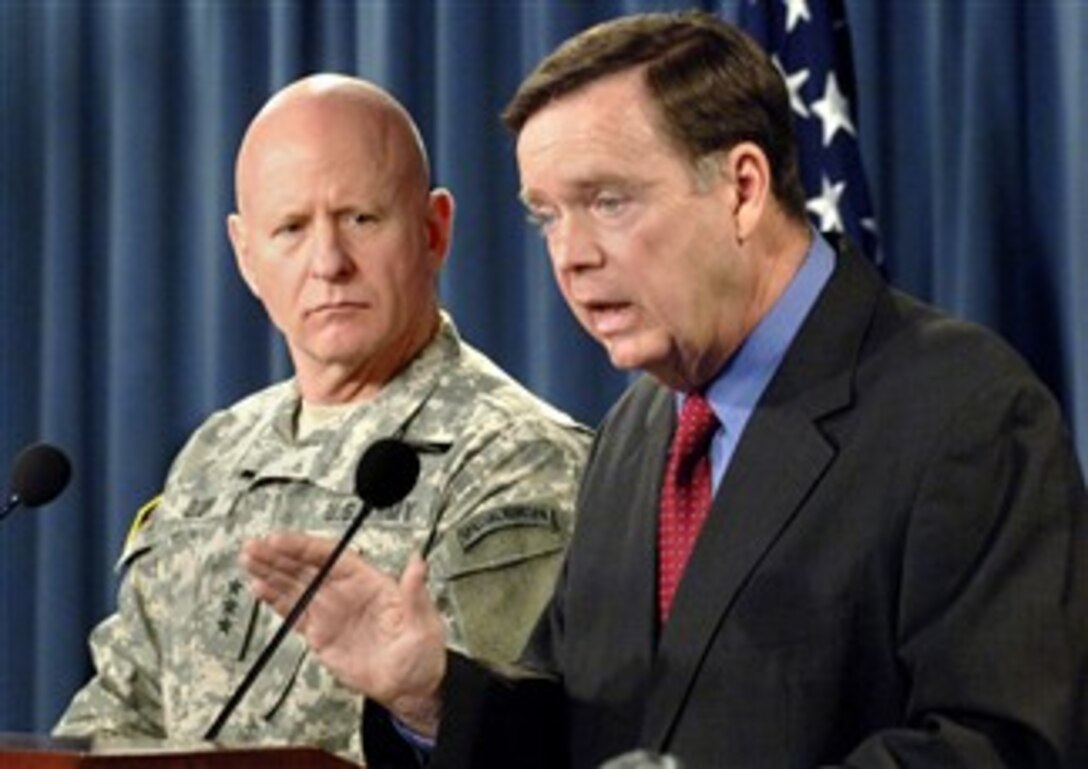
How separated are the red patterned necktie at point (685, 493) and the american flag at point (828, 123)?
1531 millimetres

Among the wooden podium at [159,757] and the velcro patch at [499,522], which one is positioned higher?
the wooden podium at [159,757]

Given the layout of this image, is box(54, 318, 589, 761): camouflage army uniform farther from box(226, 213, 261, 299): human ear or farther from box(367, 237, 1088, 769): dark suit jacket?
box(367, 237, 1088, 769): dark suit jacket

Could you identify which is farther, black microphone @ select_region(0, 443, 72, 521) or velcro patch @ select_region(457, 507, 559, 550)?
velcro patch @ select_region(457, 507, 559, 550)

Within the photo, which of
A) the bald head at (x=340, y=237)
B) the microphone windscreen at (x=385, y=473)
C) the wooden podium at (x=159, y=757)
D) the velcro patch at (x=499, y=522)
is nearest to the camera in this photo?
the wooden podium at (x=159, y=757)

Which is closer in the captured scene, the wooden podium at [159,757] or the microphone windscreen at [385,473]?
the wooden podium at [159,757]

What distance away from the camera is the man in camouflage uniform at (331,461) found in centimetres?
307

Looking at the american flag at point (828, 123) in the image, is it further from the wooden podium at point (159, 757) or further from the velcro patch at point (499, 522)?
the wooden podium at point (159, 757)

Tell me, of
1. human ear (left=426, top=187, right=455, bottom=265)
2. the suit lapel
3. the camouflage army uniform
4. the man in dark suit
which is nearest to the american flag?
human ear (left=426, top=187, right=455, bottom=265)

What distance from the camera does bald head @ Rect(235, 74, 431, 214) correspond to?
338 cm

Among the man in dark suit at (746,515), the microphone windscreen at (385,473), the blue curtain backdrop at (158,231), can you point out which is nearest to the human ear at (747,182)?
the man in dark suit at (746,515)

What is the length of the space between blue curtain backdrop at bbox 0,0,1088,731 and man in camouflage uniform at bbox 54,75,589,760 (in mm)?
1203

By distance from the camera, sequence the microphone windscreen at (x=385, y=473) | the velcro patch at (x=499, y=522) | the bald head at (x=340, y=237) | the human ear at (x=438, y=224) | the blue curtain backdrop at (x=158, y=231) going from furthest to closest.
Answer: the blue curtain backdrop at (x=158, y=231), the human ear at (x=438, y=224), the bald head at (x=340, y=237), the velcro patch at (x=499, y=522), the microphone windscreen at (x=385, y=473)

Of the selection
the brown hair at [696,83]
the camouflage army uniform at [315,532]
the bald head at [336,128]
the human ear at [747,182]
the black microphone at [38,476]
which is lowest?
the camouflage army uniform at [315,532]

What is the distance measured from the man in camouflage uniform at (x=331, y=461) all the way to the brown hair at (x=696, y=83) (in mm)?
628
